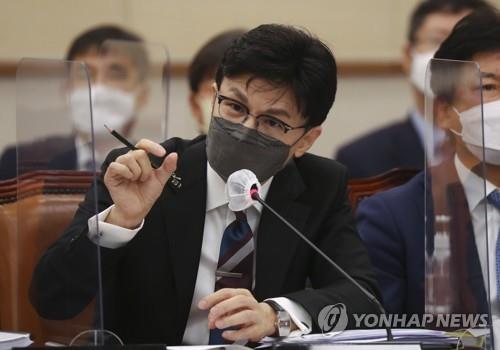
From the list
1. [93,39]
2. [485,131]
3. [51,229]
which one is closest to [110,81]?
[93,39]

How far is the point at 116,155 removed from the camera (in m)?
2.12

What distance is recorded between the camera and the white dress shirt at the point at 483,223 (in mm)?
1916

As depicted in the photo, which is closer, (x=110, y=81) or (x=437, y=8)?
(x=110, y=81)

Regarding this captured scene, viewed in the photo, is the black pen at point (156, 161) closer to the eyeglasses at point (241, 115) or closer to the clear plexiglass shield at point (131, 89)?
the eyeglasses at point (241, 115)

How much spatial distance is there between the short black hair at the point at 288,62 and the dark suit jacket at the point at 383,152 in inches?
64.4

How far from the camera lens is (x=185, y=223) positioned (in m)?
2.15

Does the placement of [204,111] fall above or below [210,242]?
above

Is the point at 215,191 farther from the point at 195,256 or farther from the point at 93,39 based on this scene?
the point at 93,39

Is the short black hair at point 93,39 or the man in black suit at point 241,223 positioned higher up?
the short black hair at point 93,39

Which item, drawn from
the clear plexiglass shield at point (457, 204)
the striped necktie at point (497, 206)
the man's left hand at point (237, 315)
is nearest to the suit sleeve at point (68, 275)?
the man's left hand at point (237, 315)

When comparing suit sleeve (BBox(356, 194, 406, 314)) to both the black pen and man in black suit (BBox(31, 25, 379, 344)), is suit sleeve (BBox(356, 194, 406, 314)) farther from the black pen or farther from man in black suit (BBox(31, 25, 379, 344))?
the black pen

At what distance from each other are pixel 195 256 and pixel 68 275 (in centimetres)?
33

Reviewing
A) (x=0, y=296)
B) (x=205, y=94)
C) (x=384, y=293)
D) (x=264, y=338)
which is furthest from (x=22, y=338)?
(x=205, y=94)

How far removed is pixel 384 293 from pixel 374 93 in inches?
98.7
